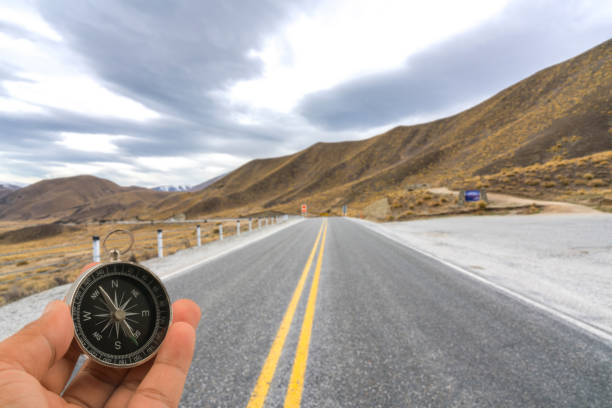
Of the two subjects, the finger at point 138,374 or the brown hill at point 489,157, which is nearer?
the finger at point 138,374

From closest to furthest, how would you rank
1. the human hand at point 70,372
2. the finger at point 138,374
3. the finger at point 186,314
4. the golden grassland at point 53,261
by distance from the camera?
the human hand at point 70,372, the finger at point 138,374, the finger at point 186,314, the golden grassland at point 53,261

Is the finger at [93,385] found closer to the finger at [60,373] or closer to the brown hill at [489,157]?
the finger at [60,373]

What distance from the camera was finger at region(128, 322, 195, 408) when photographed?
116cm

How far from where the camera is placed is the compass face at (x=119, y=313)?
51.5 inches

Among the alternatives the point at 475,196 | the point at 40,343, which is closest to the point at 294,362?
the point at 40,343

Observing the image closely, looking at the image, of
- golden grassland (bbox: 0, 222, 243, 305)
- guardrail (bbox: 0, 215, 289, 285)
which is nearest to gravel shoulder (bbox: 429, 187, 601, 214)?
guardrail (bbox: 0, 215, 289, 285)

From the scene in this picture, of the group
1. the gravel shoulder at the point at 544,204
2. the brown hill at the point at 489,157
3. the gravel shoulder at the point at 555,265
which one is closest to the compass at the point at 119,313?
the gravel shoulder at the point at 555,265

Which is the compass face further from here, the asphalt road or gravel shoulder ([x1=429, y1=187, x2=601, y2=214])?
gravel shoulder ([x1=429, y1=187, x2=601, y2=214])

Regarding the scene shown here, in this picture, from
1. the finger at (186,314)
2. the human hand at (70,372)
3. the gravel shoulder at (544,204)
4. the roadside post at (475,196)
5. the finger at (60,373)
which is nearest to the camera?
the human hand at (70,372)

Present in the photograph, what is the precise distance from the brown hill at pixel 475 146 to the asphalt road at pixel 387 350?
3057 centimetres

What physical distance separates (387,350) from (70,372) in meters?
2.60

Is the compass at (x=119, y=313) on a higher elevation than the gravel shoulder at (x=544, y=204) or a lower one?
higher

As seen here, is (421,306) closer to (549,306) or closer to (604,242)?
(549,306)

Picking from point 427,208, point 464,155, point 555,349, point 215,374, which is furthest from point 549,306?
point 464,155
